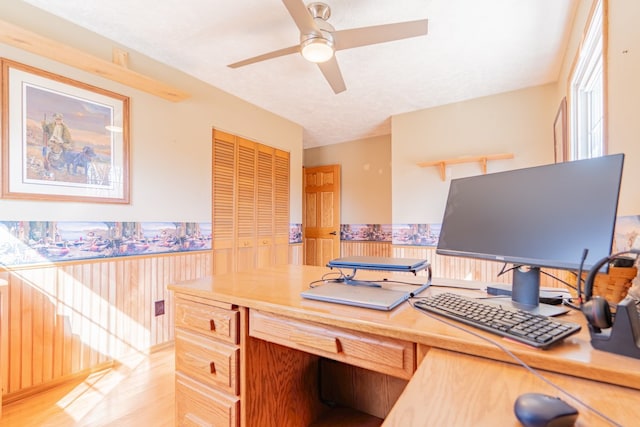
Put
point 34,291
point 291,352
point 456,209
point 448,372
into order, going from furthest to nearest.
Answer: point 34,291 < point 291,352 < point 456,209 < point 448,372

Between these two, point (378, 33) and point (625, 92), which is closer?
point (625, 92)

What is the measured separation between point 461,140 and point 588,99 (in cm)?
133

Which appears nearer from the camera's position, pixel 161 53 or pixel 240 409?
pixel 240 409

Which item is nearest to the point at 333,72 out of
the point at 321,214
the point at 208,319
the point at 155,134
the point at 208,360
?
the point at 155,134

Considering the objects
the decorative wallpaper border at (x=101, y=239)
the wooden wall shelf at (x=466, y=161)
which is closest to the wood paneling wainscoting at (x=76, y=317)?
the decorative wallpaper border at (x=101, y=239)

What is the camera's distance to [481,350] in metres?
0.70

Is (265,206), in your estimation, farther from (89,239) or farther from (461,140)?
(461,140)

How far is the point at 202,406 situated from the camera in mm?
1272

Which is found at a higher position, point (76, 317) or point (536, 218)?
point (536, 218)

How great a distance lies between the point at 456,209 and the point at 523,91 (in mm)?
2865

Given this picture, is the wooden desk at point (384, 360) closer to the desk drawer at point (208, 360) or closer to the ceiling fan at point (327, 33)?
the desk drawer at point (208, 360)

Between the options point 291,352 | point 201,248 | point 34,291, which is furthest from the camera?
point 201,248

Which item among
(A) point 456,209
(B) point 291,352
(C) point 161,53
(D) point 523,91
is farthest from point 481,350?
(D) point 523,91

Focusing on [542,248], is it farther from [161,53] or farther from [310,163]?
[310,163]
